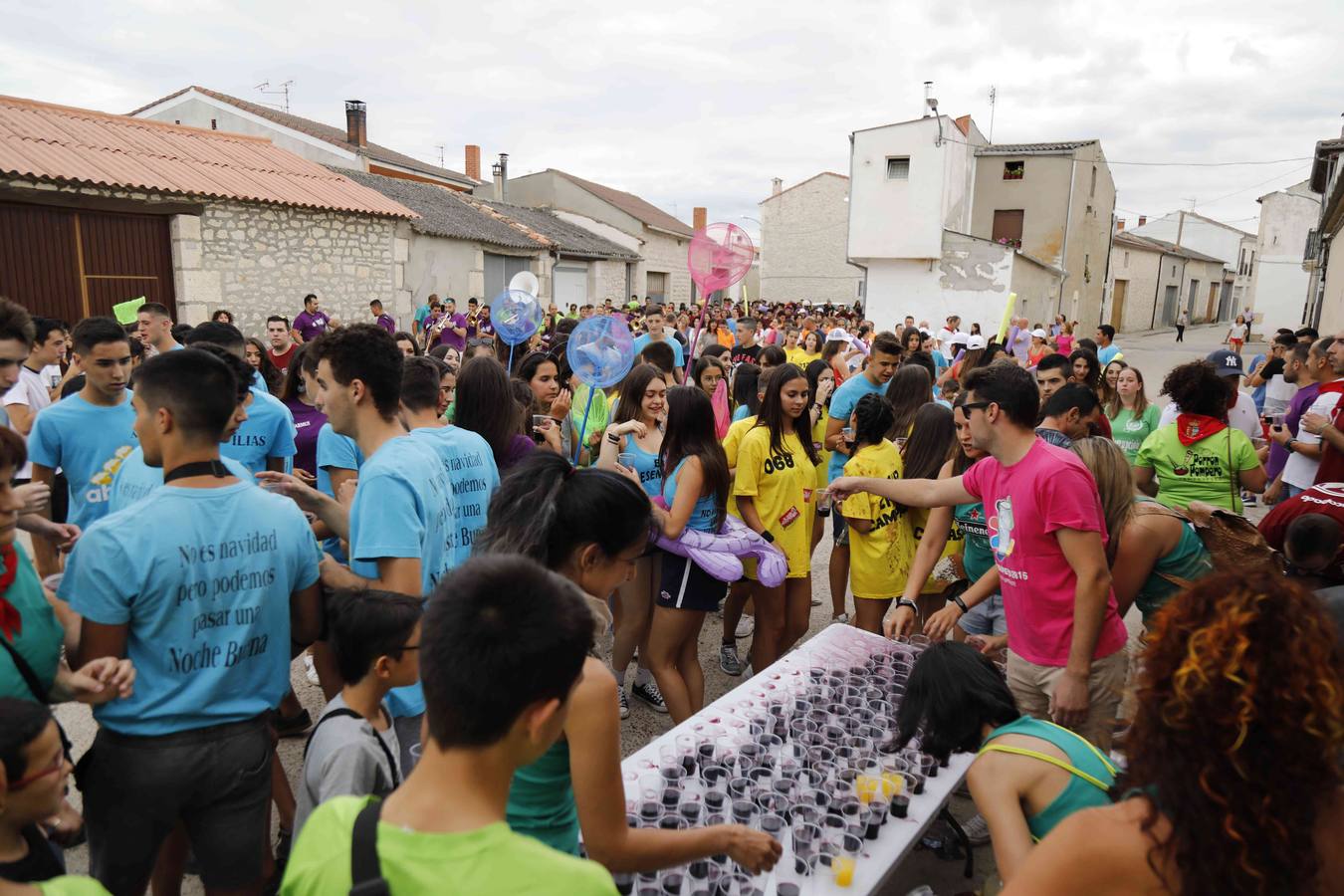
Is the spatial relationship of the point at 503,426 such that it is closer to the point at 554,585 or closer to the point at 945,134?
the point at 554,585

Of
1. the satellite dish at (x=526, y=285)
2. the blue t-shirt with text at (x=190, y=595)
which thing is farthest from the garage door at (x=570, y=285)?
the blue t-shirt with text at (x=190, y=595)

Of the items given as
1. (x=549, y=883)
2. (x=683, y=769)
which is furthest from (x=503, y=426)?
(x=549, y=883)

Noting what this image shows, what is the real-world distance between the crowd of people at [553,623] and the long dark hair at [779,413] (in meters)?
0.02

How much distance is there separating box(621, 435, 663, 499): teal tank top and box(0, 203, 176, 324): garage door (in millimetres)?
10752

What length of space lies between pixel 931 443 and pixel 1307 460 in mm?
3254

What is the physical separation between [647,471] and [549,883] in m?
3.03

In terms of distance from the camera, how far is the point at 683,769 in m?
2.25

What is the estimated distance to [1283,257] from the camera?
42000mm

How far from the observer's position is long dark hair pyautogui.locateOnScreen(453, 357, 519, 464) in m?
3.65

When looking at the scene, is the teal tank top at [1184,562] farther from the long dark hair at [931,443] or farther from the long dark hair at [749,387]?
the long dark hair at [749,387]

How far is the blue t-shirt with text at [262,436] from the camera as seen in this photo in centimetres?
375

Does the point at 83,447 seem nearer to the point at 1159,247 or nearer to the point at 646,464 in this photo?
the point at 646,464

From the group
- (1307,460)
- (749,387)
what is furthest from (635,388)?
(1307,460)

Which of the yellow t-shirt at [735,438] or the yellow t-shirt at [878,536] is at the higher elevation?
the yellow t-shirt at [735,438]
